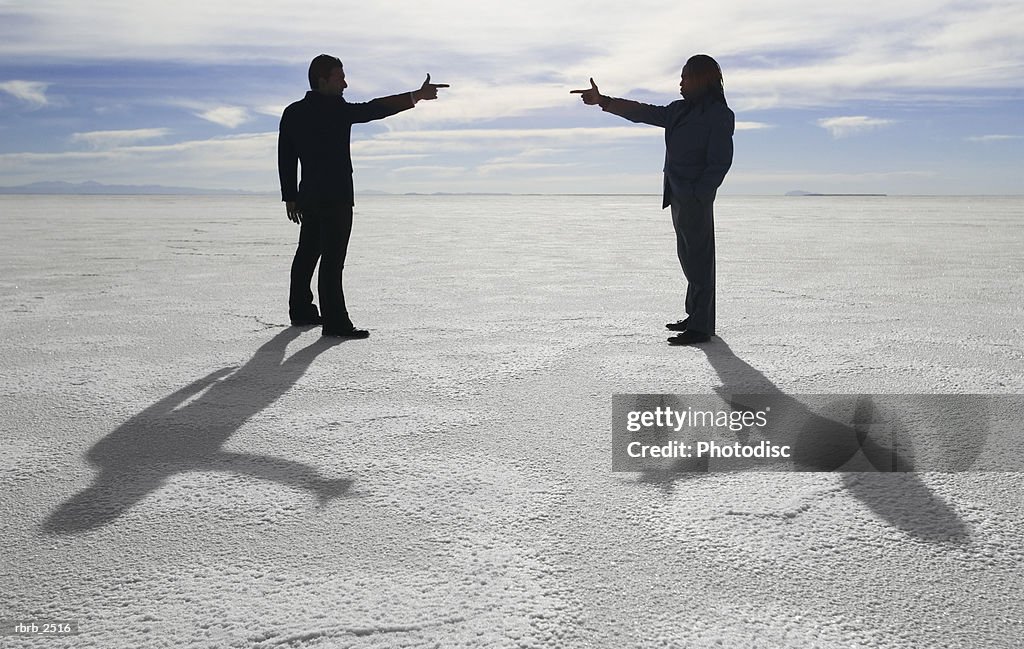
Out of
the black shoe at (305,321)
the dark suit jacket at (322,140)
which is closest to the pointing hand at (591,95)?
the dark suit jacket at (322,140)

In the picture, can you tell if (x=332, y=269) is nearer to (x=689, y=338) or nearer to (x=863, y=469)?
(x=689, y=338)

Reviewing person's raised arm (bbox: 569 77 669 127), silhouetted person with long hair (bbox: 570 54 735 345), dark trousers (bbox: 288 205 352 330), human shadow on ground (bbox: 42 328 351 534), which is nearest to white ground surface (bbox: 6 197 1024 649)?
human shadow on ground (bbox: 42 328 351 534)

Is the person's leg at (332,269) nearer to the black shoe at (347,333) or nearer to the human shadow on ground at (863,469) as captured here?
the black shoe at (347,333)

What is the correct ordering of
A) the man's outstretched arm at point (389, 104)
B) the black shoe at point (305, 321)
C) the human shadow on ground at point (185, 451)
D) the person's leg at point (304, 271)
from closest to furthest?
1. the human shadow on ground at point (185, 451)
2. the man's outstretched arm at point (389, 104)
3. the person's leg at point (304, 271)
4. the black shoe at point (305, 321)

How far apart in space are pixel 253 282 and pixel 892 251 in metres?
8.64

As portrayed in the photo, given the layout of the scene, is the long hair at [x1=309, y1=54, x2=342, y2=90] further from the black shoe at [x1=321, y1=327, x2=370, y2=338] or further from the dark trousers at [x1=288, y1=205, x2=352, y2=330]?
the black shoe at [x1=321, y1=327, x2=370, y2=338]

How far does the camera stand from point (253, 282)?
777 cm

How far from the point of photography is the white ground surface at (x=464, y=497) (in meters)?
1.79

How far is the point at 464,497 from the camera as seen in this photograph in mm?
2455

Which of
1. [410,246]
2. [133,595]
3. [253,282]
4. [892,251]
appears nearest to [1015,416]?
[133,595]

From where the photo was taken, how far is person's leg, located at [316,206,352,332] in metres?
5.09
